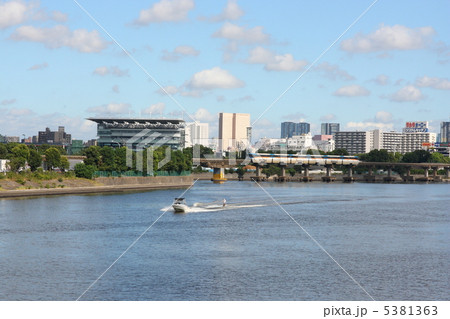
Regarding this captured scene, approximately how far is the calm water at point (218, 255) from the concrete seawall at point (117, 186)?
14465 millimetres

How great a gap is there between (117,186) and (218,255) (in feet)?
277

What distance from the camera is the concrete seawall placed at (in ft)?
319

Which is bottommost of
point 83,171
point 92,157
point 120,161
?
point 83,171

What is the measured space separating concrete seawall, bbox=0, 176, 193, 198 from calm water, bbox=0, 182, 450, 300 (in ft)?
47.5

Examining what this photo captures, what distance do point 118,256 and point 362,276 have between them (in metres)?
17.3

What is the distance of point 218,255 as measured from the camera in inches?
1881

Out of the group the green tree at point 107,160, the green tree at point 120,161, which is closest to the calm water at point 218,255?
the green tree at point 107,160

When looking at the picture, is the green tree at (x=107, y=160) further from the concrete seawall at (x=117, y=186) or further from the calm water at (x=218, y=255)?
the calm water at (x=218, y=255)

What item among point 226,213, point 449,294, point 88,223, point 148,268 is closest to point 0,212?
point 88,223

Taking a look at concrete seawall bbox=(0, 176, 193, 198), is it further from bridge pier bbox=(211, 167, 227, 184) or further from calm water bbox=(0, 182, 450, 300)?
bridge pier bbox=(211, 167, 227, 184)

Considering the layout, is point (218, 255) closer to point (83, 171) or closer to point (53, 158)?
point (83, 171)

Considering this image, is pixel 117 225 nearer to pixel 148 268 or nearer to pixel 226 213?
pixel 226 213

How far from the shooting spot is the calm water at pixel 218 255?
3644 centimetres
